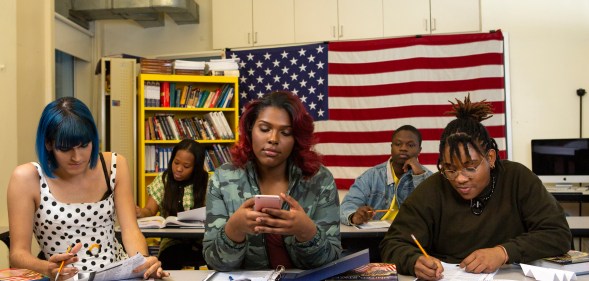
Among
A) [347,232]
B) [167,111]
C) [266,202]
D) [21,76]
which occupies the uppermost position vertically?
[21,76]

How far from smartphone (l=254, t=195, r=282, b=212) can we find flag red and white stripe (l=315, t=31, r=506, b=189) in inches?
163

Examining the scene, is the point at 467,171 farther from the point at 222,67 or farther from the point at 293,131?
the point at 222,67

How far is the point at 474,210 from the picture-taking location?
2.01 metres

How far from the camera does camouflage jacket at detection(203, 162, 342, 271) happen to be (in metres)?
1.68

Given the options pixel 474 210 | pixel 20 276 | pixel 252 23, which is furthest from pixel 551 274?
pixel 252 23

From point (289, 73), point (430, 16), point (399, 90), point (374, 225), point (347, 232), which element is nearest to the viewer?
point (347, 232)

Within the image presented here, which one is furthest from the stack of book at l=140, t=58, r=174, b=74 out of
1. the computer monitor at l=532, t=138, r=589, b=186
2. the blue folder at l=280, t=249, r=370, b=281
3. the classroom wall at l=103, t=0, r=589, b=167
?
the blue folder at l=280, t=249, r=370, b=281

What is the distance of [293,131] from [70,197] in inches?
34.5

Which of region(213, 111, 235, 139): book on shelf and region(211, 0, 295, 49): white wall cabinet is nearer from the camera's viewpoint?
region(213, 111, 235, 139): book on shelf

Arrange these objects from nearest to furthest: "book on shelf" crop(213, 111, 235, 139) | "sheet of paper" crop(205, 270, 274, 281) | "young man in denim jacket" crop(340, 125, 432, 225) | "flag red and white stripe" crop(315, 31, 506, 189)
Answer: "sheet of paper" crop(205, 270, 274, 281), "young man in denim jacket" crop(340, 125, 432, 225), "flag red and white stripe" crop(315, 31, 506, 189), "book on shelf" crop(213, 111, 235, 139)

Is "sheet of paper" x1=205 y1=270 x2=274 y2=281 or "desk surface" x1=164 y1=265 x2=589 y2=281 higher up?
"sheet of paper" x1=205 y1=270 x2=274 y2=281

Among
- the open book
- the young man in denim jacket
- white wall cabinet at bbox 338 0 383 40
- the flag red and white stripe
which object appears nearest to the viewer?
the open book

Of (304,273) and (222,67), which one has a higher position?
(222,67)

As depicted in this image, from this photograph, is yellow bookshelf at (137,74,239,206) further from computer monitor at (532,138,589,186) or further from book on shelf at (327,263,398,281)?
book on shelf at (327,263,398,281)
